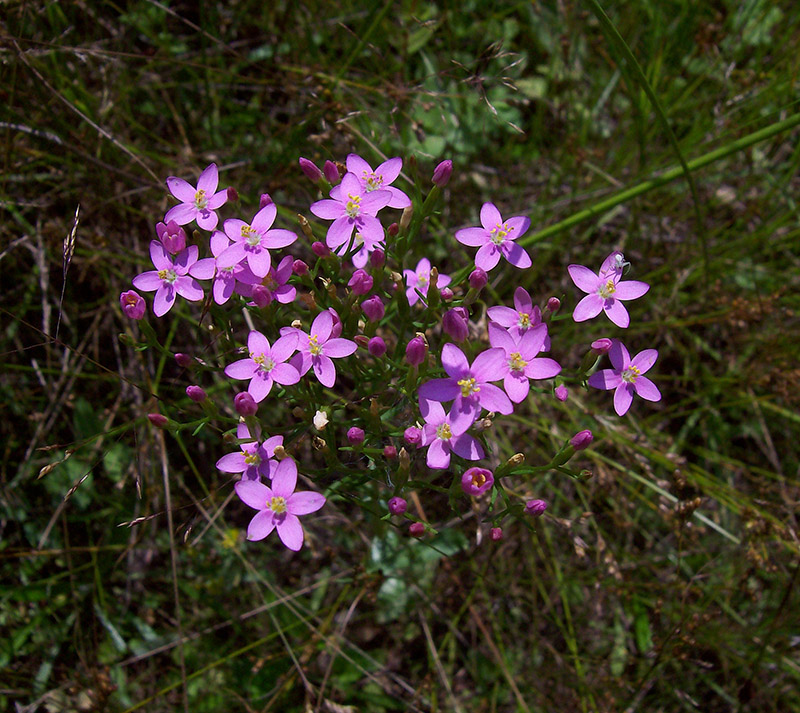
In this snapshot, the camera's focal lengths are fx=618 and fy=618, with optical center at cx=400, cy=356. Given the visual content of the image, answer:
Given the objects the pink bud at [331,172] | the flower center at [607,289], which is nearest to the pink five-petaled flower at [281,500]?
the pink bud at [331,172]

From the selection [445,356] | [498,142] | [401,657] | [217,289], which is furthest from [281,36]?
[401,657]

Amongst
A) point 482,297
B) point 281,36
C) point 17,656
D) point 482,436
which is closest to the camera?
point 482,436

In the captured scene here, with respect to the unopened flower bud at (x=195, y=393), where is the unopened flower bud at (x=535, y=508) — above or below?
above

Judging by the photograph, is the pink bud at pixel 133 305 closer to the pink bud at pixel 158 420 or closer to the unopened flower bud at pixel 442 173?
the pink bud at pixel 158 420

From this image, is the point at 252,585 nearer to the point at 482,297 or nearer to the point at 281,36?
the point at 482,297

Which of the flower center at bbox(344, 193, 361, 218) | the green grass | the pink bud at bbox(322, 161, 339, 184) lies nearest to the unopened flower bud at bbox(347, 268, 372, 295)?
the flower center at bbox(344, 193, 361, 218)

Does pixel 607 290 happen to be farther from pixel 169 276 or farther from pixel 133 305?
pixel 133 305

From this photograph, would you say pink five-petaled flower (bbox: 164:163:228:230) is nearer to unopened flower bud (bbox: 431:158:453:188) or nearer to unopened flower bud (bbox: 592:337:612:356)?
unopened flower bud (bbox: 431:158:453:188)
